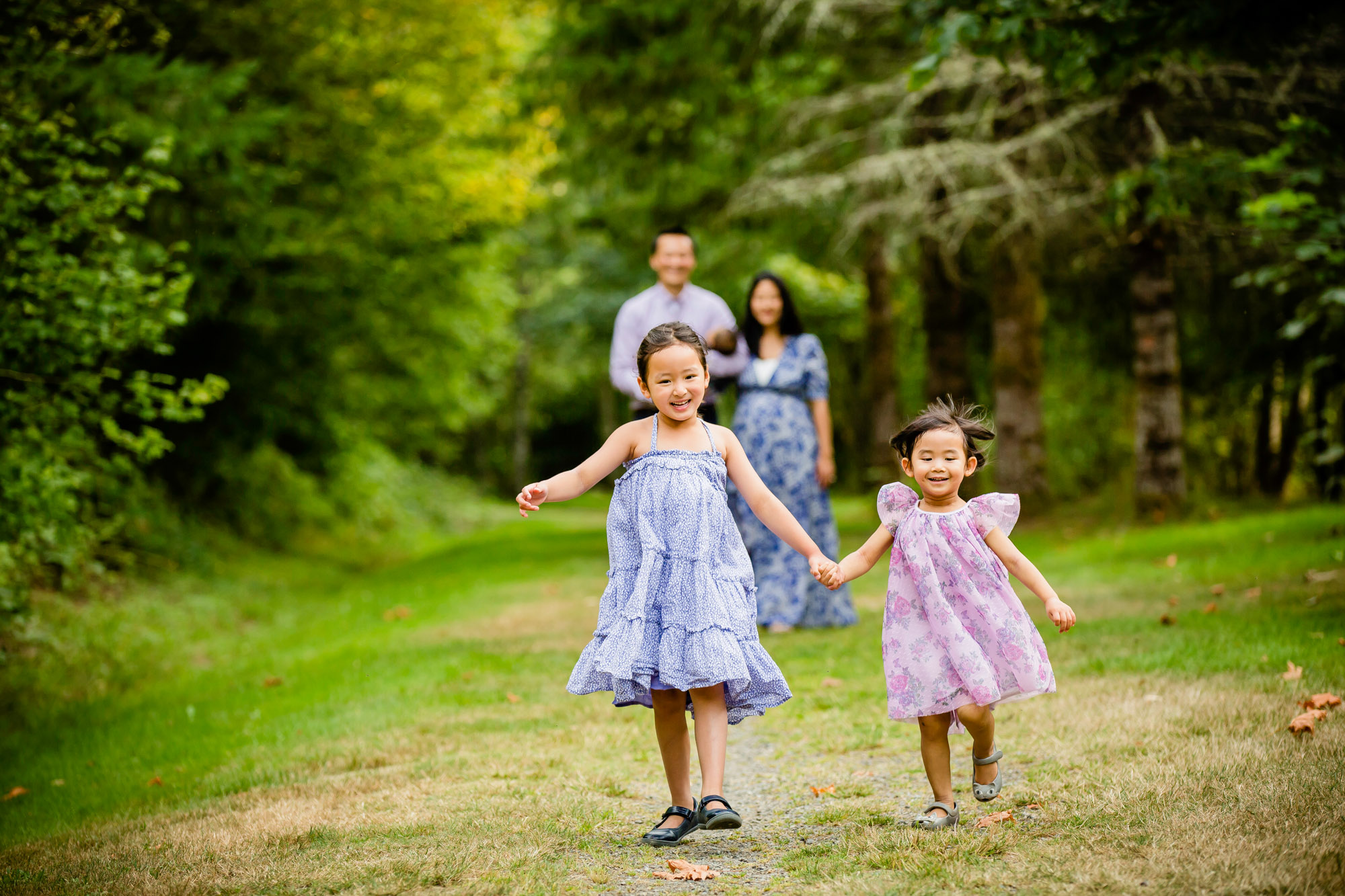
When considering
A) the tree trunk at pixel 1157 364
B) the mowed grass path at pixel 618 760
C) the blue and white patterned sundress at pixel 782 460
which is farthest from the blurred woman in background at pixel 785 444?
the tree trunk at pixel 1157 364

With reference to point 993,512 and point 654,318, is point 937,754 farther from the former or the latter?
point 654,318

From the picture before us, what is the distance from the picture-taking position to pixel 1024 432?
1414 centimetres

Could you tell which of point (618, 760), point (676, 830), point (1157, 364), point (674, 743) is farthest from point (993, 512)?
point (1157, 364)

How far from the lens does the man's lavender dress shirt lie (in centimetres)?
712

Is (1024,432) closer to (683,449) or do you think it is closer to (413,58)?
(413,58)

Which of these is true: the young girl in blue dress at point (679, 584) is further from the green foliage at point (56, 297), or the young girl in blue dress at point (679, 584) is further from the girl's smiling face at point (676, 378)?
the green foliage at point (56, 297)

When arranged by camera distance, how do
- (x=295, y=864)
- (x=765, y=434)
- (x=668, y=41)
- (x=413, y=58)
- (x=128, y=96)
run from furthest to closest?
1. (x=413, y=58)
2. (x=668, y=41)
3. (x=128, y=96)
4. (x=765, y=434)
5. (x=295, y=864)

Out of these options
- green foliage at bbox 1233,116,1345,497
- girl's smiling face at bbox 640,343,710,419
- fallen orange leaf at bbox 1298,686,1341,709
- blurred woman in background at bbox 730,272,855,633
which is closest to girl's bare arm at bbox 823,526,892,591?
girl's smiling face at bbox 640,343,710,419

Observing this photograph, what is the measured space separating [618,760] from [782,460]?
11.0 ft

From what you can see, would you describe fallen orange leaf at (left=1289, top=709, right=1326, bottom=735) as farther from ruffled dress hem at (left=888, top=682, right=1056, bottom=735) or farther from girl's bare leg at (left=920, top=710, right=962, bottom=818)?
girl's bare leg at (left=920, top=710, right=962, bottom=818)

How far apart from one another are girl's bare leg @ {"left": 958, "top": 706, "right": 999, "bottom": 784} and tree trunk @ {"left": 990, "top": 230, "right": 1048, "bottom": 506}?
10.5 metres

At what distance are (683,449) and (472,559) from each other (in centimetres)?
1314

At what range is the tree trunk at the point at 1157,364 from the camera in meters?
11.5

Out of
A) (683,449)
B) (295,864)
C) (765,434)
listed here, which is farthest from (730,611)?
(765,434)
